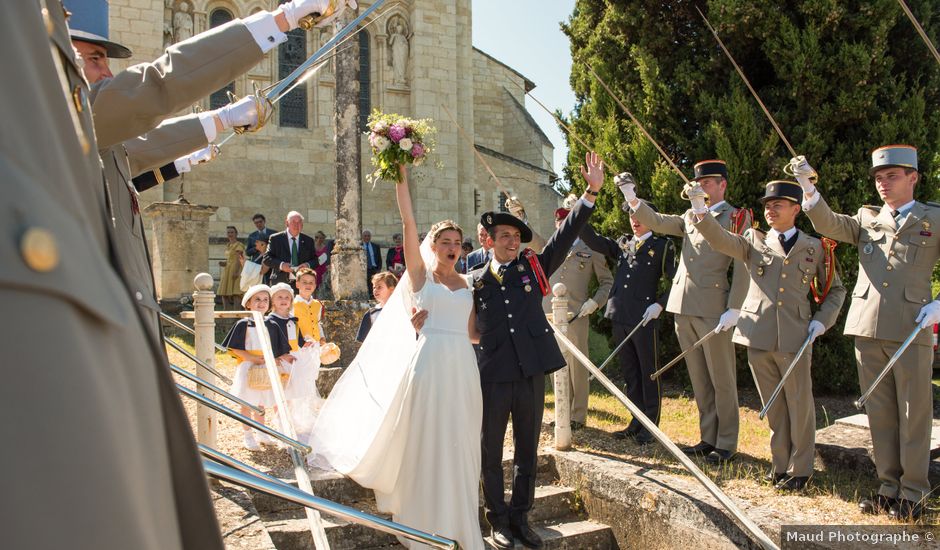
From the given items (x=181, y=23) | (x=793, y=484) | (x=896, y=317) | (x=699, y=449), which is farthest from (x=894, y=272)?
(x=181, y=23)

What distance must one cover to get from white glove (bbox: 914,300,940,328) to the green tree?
12.1 feet

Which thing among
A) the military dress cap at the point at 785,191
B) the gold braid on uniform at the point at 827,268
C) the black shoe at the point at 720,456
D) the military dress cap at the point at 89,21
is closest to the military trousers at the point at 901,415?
the gold braid on uniform at the point at 827,268

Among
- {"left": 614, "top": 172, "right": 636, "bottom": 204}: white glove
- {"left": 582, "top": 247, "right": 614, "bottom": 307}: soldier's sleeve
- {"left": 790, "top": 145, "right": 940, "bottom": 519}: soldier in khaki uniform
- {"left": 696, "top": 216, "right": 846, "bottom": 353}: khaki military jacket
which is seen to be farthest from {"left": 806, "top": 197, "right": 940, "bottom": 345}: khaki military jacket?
{"left": 582, "top": 247, "right": 614, "bottom": 307}: soldier's sleeve

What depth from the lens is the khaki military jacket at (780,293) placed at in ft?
18.9

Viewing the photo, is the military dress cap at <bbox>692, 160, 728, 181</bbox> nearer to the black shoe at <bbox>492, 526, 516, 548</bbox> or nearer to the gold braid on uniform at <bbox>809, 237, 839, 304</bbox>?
the gold braid on uniform at <bbox>809, 237, 839, 304</bbox>

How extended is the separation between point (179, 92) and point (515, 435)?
3.75 meters

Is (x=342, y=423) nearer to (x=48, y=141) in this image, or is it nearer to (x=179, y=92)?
(x=179, y=92)

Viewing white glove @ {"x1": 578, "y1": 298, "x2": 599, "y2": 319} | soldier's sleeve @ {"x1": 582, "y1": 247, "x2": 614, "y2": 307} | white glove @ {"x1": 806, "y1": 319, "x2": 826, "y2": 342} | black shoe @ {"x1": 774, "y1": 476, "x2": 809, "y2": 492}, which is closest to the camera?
black shoe @ {"x1": 774, "y1": 476, "x2": 809, "y2": 492}

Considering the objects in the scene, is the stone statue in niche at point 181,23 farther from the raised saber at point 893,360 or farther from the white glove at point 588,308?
the raised saber at point 893,360

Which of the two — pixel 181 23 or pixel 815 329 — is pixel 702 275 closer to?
pixel 815 329

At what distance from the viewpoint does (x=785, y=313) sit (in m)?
5.79

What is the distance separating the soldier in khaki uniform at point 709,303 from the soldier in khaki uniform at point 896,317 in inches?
46.3

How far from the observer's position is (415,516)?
15.9ft

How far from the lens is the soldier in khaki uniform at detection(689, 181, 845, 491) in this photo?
223 inches
